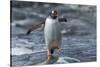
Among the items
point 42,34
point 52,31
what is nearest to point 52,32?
point 52,31

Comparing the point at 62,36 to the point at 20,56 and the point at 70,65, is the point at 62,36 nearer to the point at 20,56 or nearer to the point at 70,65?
the point at 70,65

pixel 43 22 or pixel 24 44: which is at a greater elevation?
pixel 43 22

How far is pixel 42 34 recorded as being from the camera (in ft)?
6.34

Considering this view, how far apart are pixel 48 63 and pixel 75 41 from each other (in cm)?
41

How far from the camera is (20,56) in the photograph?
1853mm

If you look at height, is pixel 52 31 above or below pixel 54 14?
below

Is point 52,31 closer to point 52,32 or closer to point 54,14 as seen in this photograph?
point 52,32

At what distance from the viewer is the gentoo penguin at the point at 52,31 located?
1953 millimetres

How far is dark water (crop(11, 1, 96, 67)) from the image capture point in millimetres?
1843

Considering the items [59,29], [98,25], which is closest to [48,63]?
[59,29]

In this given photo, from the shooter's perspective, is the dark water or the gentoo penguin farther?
the gentoo penguin

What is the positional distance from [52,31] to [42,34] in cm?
12

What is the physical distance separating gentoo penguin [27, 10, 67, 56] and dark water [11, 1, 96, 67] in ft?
0.16

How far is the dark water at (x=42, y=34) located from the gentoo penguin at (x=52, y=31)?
48 mm
